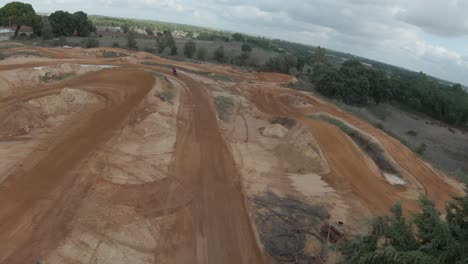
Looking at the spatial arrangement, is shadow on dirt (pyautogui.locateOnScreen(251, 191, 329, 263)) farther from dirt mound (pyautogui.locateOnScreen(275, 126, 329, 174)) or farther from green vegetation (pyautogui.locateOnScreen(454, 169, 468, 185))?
green vegetation (pyautogui.locateOnScreen(454, 169, 468, 185))

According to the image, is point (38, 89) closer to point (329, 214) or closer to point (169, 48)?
point (329, 214)

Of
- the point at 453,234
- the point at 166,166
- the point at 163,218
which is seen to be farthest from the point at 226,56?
the point at 453,234

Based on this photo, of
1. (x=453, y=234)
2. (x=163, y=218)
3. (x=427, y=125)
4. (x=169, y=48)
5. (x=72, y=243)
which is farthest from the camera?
(x=169, y=48)

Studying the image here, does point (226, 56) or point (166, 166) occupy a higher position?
point (226, 56)

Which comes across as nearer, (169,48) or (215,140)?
(215,140)

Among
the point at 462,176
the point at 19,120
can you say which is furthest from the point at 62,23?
the point at 462,176

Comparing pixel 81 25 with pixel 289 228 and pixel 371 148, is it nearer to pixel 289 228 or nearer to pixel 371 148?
pixel 371 148

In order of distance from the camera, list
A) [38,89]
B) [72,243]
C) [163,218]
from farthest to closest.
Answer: [38,89] < [163,218] < [72,243]
